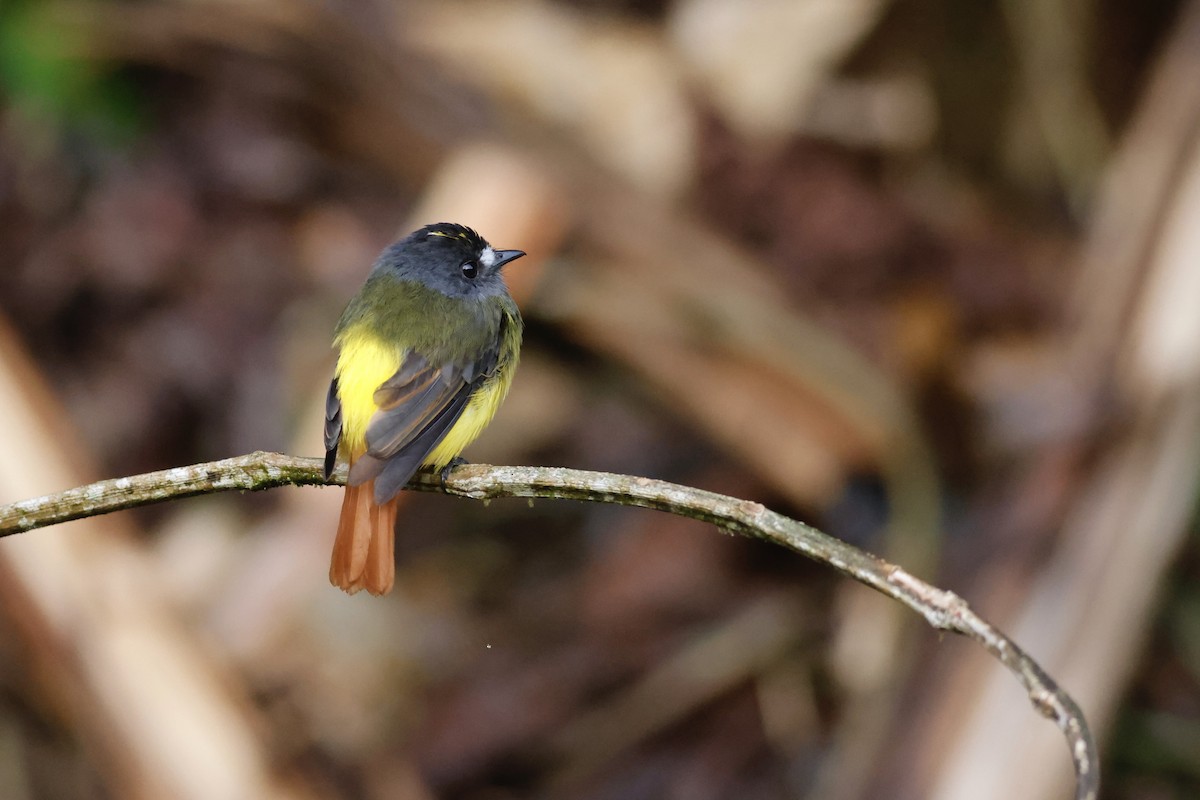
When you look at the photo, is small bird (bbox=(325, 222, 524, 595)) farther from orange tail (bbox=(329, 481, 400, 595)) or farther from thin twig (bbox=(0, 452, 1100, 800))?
thin twig (bbox=(0, 452, 1100, 800))

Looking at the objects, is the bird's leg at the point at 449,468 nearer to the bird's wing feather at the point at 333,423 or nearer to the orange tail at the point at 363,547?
the orange tail at the point at 363,547

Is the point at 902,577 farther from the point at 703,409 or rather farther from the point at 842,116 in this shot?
the point at 842,116

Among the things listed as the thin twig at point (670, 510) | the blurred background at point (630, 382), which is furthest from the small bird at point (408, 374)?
the blurred background at point (630, 382)

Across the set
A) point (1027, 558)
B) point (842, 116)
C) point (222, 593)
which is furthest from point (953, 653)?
point (842, 116)

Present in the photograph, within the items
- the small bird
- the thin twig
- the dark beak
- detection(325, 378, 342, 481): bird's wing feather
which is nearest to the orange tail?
the small bird

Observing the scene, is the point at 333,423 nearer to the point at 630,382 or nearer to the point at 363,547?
the point at 363,547

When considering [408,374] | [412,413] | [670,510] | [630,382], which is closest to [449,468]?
[412,413]
